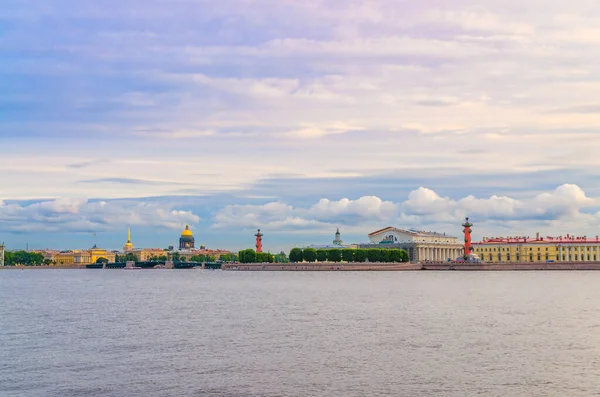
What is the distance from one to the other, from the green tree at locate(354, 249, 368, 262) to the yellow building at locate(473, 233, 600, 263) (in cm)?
3042

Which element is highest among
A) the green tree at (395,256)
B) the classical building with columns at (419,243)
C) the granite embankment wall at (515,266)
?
the classical building with columns at (419,243)

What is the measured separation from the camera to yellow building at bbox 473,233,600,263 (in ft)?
483

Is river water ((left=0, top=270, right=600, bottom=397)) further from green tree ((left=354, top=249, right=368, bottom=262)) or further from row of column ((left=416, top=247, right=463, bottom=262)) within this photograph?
row of column ((left=416, top=247, right=463, bottom=262))

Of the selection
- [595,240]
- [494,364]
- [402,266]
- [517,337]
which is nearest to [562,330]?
[517,337]

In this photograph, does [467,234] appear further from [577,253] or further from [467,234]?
[577,253]

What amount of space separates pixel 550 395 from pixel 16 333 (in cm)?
2029

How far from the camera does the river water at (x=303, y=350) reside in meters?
20.4

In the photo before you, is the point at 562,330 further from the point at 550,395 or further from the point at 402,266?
the point at 402,266

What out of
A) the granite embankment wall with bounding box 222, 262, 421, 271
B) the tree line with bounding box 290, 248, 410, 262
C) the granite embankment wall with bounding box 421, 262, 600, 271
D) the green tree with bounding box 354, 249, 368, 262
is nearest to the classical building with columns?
the tree line with bounding box 290, 248, 410, 262

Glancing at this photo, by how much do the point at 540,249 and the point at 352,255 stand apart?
36.7 metres

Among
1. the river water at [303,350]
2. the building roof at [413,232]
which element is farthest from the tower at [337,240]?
the river water at [303,350]

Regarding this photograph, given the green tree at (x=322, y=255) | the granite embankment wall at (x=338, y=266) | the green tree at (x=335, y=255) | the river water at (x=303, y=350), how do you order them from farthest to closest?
the green tree at (x=322, y=255) < the green tree at (x=335, y=255) < the granite embankment wall at (x=338, y=266) < the river water at (x=303, y=350)

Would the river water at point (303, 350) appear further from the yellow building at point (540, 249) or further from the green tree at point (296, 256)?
the yellow building at point (540, 249)

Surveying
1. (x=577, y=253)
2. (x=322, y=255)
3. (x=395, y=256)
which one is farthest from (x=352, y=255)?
(x=577, y=253)
